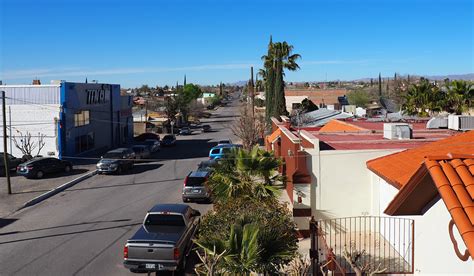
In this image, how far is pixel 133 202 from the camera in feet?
79.1

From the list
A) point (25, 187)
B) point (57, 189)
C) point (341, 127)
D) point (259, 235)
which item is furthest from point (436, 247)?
point (25, 187)

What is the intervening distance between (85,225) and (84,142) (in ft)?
82.9

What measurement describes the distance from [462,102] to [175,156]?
76.5 feet

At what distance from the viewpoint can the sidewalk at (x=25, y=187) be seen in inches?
938

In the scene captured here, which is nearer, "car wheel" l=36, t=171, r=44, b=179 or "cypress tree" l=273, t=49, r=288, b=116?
"car wheel" l=36, t=171, r=44, b=179

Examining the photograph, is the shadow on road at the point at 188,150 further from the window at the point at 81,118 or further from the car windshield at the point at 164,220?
the car windshield at the point at 164,220

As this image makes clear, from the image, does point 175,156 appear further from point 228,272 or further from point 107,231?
point 228,272

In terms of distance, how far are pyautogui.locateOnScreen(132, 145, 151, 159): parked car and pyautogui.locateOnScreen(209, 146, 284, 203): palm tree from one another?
24.1 m

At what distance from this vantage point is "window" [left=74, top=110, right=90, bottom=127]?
4159 cm

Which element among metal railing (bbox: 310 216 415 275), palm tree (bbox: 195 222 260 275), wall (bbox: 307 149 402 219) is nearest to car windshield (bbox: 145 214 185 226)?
metal railing (bbox: 310 216 415 275)

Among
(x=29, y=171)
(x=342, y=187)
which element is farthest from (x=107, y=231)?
(x=29, y=171)

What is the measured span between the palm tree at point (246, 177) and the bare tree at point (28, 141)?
26.7 metres

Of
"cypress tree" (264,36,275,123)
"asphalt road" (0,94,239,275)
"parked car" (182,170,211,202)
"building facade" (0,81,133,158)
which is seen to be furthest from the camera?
"cypress tree" (264,36,275,123)

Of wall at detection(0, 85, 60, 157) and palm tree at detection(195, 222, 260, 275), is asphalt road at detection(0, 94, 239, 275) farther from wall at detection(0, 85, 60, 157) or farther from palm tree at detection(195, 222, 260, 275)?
wall at detection(0, 85, 60, 157)
